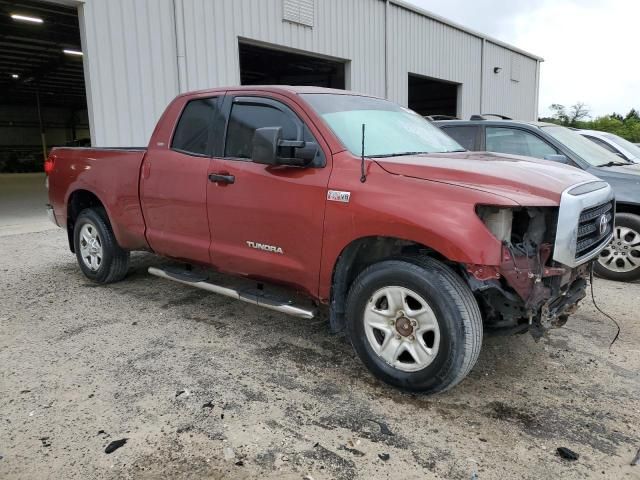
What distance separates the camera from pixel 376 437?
2.80 metres

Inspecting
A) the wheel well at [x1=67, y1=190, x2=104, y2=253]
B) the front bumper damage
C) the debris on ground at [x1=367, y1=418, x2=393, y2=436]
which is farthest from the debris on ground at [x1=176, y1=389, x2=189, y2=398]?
the wheel well at [x1=67, y1=190, x2=104, y2=253]

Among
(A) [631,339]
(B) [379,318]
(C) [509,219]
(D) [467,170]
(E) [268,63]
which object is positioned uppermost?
(E) [268,63]

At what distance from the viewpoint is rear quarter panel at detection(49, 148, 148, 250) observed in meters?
4.88

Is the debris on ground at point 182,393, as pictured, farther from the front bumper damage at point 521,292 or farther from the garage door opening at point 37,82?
the garage door opening at point 37,82

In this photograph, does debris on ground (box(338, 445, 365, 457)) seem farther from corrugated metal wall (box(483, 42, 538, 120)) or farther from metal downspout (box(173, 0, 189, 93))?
corrugated metal wall (box(483, 42, 538, 120))

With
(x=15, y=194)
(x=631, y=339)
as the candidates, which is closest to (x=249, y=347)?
(x=631, y=339)

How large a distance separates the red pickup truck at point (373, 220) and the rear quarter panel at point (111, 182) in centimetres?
9

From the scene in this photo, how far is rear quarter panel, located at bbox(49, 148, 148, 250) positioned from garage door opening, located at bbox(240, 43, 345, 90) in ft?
40.9

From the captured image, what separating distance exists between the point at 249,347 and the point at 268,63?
1737 centimetres

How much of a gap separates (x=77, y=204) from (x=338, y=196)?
3.69m

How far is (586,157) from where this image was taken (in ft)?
20.0

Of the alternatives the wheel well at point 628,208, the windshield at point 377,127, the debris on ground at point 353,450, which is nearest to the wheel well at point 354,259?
the windshield at point 377,127

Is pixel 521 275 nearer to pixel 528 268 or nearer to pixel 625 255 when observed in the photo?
pixel 528 268

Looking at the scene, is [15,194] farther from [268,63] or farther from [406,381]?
[406,381]
